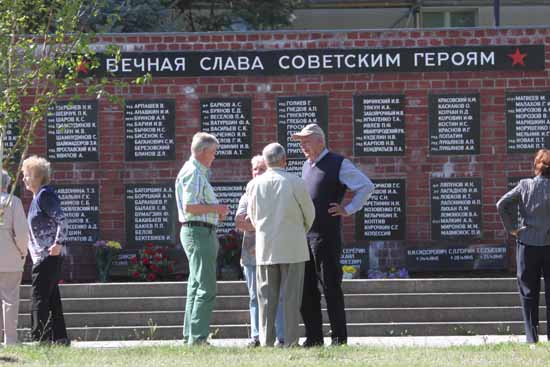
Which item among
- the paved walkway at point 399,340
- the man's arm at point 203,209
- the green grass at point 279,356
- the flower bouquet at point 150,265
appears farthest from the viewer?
the flower bouquet at point 150,265

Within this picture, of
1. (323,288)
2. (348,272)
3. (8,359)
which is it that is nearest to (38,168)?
(8,359)

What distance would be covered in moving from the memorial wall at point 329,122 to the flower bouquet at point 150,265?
0.29m

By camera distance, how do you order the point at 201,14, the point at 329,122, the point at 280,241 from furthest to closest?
1. the point at 201,14
2. the point at 329,122
3. the point at 280,241

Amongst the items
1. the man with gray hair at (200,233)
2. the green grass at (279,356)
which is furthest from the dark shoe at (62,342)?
the man with gray hair at (200,233)

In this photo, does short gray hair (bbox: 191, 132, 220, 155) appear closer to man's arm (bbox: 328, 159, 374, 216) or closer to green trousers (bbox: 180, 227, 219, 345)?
green trousers (bbox: 180, 227, 219, 345)

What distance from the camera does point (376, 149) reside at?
43.9 feet

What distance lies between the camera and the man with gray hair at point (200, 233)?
360 inches

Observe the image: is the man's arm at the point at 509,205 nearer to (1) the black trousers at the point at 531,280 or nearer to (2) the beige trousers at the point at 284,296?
(1) the black trousers at the point at 531,280

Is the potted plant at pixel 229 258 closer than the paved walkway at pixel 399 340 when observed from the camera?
No

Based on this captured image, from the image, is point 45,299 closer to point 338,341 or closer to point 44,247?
point 44,247

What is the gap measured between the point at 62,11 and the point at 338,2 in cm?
1690

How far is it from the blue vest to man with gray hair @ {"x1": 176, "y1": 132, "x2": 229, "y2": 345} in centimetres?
75

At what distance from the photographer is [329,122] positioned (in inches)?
529

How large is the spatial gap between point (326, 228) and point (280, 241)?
0.54m
